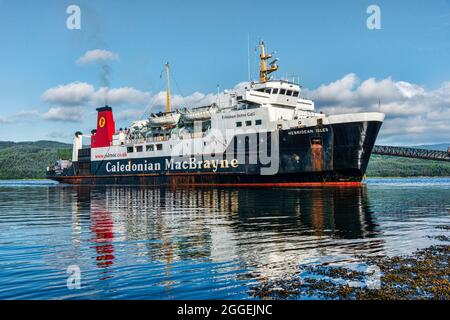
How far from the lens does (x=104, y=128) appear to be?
58312mm

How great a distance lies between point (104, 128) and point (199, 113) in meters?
18.5

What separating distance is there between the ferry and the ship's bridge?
107 mm

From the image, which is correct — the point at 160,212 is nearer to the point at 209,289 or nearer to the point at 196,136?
the point at 209,289

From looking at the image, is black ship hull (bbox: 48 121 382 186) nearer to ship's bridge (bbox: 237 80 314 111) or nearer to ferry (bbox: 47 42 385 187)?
ferry (bbox: 47 42 385 187)

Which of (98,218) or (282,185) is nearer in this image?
(98,218)

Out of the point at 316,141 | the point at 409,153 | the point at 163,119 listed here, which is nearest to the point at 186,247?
the point at 316,141

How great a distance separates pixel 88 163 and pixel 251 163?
29.9m

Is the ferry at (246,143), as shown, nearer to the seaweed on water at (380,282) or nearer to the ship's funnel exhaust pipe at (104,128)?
the ship's funnel exhaust pipe at (104,128)

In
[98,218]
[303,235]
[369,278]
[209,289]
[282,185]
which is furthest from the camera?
[282,185]

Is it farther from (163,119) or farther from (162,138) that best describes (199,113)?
(163,119)

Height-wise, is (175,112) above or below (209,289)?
above

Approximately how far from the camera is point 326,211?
19625 mm

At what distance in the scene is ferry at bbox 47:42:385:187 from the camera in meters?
37.4
